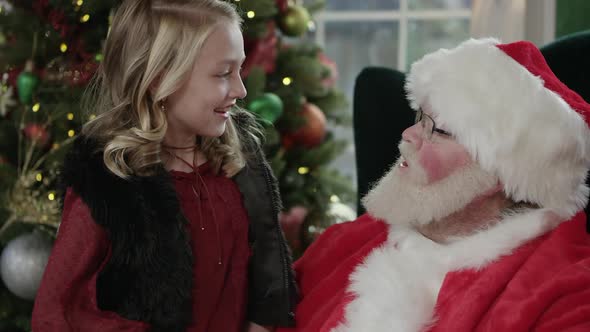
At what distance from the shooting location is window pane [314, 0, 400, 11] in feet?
13.3

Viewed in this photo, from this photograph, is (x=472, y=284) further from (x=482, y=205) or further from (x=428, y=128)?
(x=428, y=128)

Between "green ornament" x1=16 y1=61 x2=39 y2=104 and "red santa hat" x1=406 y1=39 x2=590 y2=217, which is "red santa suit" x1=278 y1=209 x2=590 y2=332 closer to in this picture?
"red santa hat" x1=406 y1=39 x2=590 y2=217

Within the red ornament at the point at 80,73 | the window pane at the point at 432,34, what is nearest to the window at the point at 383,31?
the window pane at the point at 432,34

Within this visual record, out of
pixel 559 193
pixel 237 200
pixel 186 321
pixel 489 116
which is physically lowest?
pixel 186 321

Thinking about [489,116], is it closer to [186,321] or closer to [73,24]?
[186,321]

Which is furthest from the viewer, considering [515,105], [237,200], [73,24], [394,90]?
[73,24]

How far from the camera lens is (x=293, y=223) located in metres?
2.83

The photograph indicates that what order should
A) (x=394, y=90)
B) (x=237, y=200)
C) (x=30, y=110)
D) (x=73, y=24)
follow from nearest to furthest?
(x=237, y=200) < (x=394, y=90) < (x=73, y=24) < (x=30, y=110)

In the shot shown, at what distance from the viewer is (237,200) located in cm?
169

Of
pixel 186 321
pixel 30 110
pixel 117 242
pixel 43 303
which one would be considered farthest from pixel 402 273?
pixel 30 110

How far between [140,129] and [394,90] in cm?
85

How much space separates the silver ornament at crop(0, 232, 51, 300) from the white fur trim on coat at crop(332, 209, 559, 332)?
1.22m

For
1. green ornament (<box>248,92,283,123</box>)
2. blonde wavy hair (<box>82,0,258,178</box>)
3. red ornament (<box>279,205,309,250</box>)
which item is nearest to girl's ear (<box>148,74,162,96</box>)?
blonde wavy hair (<box>82,0,258,178</box>)

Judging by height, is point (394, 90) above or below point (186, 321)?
above
